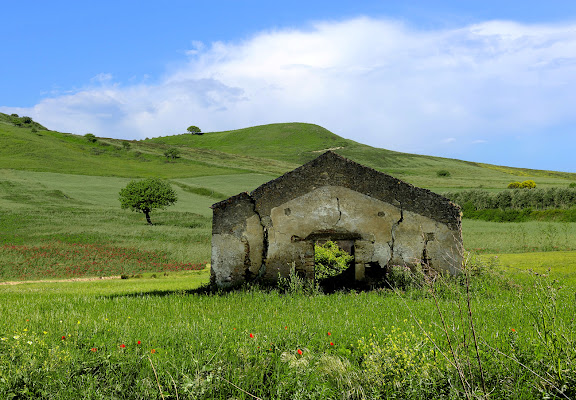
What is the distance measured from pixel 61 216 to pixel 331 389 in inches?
1964

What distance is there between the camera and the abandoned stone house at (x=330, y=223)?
47.5ft

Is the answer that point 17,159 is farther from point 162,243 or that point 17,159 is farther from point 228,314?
point 228,314

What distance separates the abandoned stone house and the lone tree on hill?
3860cm

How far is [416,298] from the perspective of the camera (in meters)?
12.6

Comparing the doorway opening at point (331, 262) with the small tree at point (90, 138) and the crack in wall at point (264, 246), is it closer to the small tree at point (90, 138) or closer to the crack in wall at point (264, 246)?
the crack in wall at point (264, 246)

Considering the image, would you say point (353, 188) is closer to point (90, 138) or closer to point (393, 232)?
point (393, 232)

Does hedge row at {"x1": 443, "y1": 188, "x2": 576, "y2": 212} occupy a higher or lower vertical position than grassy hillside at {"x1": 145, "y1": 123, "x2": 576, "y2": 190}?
lower

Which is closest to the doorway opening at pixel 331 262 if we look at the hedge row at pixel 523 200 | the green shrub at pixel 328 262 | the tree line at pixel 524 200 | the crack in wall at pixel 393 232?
the green shrub at pixel 328 262

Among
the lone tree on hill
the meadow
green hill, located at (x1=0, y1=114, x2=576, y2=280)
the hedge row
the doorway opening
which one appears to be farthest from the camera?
the hedge row

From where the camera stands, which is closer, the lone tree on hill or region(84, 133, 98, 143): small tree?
the lone tree on hill

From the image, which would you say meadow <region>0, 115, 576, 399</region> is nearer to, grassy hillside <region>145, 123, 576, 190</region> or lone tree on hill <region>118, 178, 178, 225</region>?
lone tree on hill <region>118, 178, 178, 225</region>

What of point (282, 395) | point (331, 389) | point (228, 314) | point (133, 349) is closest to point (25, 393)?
point (133, 349)

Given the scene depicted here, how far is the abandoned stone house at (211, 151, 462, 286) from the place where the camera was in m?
14.5

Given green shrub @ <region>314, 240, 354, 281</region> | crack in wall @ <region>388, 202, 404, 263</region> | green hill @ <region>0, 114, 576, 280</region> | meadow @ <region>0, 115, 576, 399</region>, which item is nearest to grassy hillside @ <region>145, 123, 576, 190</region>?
green hill @ <region>0, 114, 576, 280</region>
